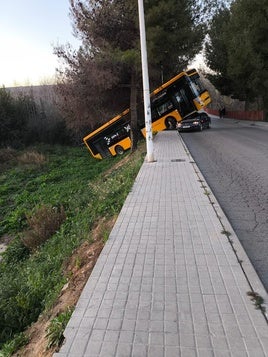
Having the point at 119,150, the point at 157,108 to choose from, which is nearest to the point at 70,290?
the point at 119,150

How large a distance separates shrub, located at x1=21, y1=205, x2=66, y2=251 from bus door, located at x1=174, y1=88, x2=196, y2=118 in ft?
61.8

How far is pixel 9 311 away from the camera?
5312mm

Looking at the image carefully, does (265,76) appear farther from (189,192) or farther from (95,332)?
(95,332)

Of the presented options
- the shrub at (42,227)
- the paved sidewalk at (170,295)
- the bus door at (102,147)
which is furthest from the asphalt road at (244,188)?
the bus door at (102,147)

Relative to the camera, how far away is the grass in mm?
5309

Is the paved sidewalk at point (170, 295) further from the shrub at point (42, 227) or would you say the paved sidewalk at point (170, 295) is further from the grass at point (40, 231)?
the shrub at point (42, 227)

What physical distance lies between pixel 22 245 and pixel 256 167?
748 cm

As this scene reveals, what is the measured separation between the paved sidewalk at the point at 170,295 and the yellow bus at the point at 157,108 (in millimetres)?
20180

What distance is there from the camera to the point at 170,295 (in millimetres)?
3904

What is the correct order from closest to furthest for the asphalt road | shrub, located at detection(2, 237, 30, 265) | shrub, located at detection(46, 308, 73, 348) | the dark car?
1. shrub, located at detection(46, 308, 73, 348)
2. the asphalt road
3. shrub, located at detection(2, 237, 30, 265)
4. the dark car

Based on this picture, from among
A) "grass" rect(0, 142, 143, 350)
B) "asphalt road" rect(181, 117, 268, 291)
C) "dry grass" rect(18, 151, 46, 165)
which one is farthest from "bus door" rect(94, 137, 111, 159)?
"asphalt road" rect(181, 117, 268, 291)

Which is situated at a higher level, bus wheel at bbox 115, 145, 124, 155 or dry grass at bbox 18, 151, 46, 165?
dry grass at bbox 18, 151, 46, 165

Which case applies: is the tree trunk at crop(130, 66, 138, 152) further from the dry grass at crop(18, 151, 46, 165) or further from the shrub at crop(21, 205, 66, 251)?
the shrub at crop(21, 205, 66, 251)

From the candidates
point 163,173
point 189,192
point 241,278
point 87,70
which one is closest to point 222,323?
point 241,278
